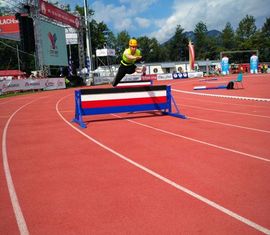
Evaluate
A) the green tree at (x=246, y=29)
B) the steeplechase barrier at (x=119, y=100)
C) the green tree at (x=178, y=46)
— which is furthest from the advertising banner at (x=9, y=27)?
the green tree at (x=178, y=46)

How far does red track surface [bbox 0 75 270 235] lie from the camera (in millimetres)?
3412

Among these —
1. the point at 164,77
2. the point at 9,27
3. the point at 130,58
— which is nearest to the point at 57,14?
the point at 9,27

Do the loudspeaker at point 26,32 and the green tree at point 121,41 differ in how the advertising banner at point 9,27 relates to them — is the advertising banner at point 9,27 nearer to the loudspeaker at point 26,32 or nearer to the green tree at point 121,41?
the loudspeaker at point 26,32

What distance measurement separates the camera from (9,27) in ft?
118

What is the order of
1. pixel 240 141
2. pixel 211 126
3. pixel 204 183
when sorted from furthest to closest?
pixel 211 126 < pixel 240 141 < pixel 204 183

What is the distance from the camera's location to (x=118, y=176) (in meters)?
4.95

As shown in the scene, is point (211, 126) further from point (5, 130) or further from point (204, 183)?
point (5, 130)

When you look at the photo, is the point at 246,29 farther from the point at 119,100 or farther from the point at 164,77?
the point at 119,100

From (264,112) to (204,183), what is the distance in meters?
7.73

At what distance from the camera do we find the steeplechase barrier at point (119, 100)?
10430 mm

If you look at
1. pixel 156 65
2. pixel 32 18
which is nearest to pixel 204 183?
pixel 32 18

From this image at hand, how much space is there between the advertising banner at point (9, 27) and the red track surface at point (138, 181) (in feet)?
104

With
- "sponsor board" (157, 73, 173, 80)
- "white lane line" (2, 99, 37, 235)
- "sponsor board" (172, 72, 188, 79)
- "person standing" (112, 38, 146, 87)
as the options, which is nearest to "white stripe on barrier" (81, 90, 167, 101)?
"person standing" (112, 38, 146, 87)

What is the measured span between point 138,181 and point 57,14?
99.4 ft
